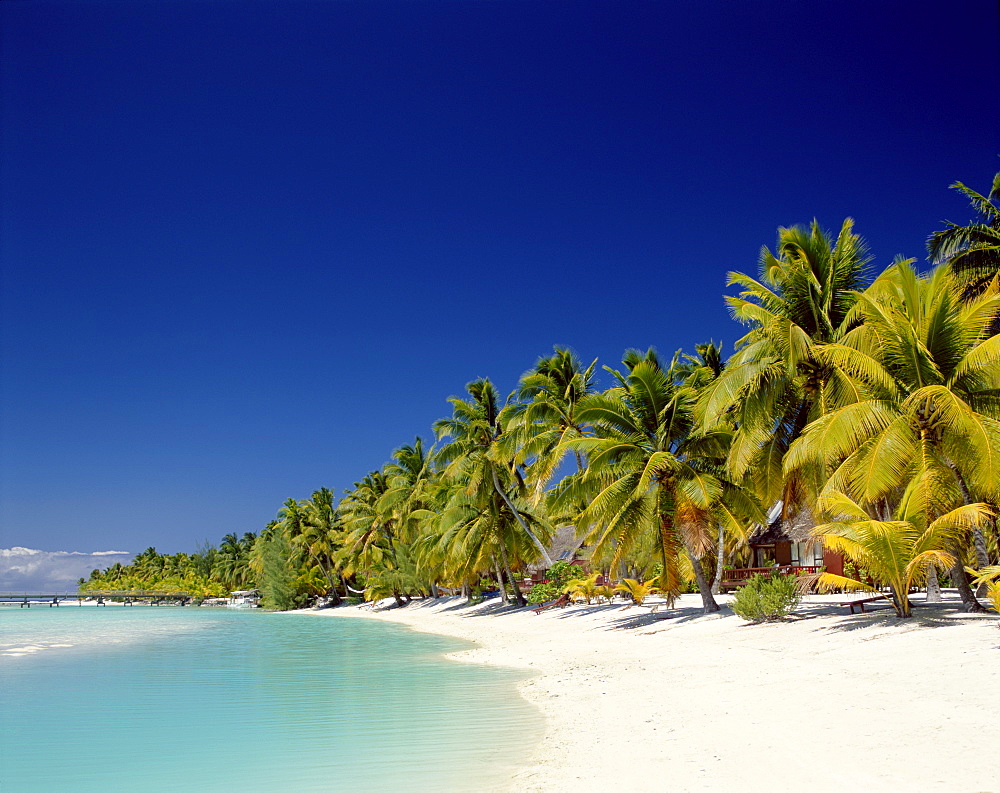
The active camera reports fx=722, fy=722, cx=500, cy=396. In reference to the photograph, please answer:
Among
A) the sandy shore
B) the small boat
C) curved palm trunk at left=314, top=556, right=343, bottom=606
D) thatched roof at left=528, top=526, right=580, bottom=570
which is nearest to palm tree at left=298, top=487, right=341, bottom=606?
curved palm trunk at left=314, top=556, right=343, bottom=606

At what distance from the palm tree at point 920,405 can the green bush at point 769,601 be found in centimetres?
279

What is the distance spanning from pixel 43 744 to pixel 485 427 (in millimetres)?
22341

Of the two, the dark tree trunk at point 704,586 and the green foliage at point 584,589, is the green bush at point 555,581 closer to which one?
the green foliage at point 584,589

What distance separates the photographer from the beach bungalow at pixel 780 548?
77.9 ft

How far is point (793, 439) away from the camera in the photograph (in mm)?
16500

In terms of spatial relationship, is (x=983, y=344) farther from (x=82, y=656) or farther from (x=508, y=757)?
(x=82, y=656)

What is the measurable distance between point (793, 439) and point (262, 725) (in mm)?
12554

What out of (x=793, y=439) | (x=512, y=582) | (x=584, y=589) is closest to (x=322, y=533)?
(x=512, y=582)

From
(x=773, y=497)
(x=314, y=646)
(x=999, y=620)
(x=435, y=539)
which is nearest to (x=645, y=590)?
(x=773, y=497)

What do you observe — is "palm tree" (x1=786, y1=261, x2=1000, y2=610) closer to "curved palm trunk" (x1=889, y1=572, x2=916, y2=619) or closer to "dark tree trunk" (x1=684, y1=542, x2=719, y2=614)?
"curved palm trunk" (x1=889, y1=572, x2=916, y2=619)

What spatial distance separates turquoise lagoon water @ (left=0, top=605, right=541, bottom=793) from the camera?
267 inches

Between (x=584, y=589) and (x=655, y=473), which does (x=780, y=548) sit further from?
(x=655, y=473)

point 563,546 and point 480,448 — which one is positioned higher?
point 480,448

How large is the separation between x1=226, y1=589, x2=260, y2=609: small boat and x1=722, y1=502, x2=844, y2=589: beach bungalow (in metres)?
50.6
